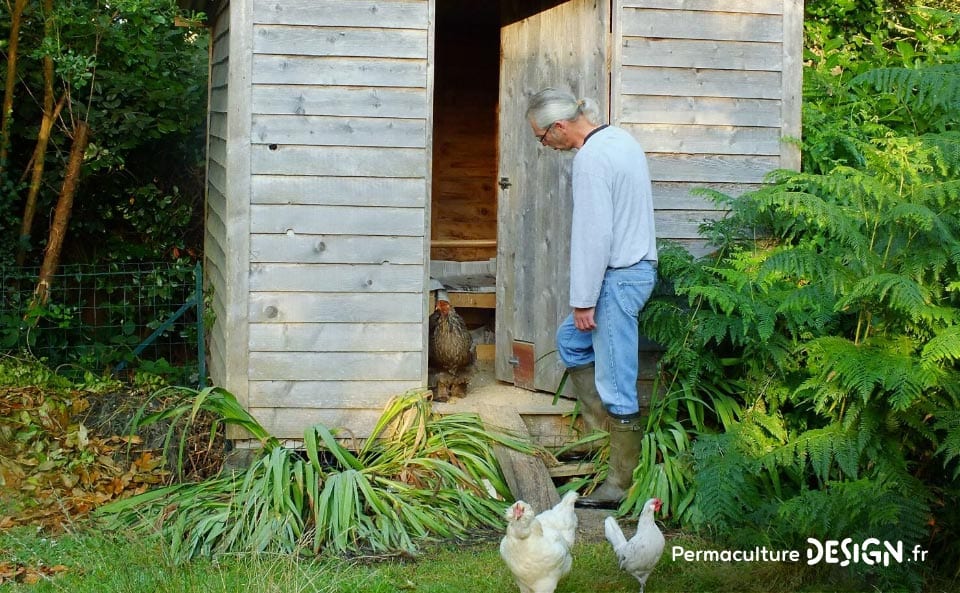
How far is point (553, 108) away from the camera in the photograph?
563 centimetres

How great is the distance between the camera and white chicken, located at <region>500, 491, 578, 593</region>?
14.0 feet

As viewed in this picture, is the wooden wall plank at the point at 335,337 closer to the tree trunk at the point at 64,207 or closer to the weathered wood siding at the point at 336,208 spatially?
the weathered wood siding at the point at 336,208

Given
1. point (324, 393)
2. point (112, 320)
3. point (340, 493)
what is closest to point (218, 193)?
point (112, 320)

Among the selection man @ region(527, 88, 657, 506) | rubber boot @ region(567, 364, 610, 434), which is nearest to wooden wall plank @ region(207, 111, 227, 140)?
man @ region(527, 88, 657, 506)

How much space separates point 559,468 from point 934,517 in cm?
212

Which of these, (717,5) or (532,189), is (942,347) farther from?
(532,189)

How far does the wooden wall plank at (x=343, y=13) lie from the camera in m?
6.34

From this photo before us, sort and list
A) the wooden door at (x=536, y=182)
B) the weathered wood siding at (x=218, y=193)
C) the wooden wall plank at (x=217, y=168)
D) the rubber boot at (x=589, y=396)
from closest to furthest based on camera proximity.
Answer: the rubber boot at (x=589, y=396) → the wooden door at (x=536, y=182) → the weathered wood siding at (x=218, y=193) → the wooden wall plank at (x=217, y=168)

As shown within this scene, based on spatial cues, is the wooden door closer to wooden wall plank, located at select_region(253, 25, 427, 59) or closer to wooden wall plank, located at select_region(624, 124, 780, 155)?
wooden wall plank, located at select_region(624, 124, 780, 155)

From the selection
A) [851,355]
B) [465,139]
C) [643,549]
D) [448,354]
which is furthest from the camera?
[465,139]

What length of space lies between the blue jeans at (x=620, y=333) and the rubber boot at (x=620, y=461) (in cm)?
8

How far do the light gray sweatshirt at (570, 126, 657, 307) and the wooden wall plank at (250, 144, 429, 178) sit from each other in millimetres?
1251

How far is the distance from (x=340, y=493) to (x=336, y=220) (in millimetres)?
1663

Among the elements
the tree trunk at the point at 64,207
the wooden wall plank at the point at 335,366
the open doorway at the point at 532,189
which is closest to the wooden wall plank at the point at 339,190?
the wooden wall plank at the point at 335,366
